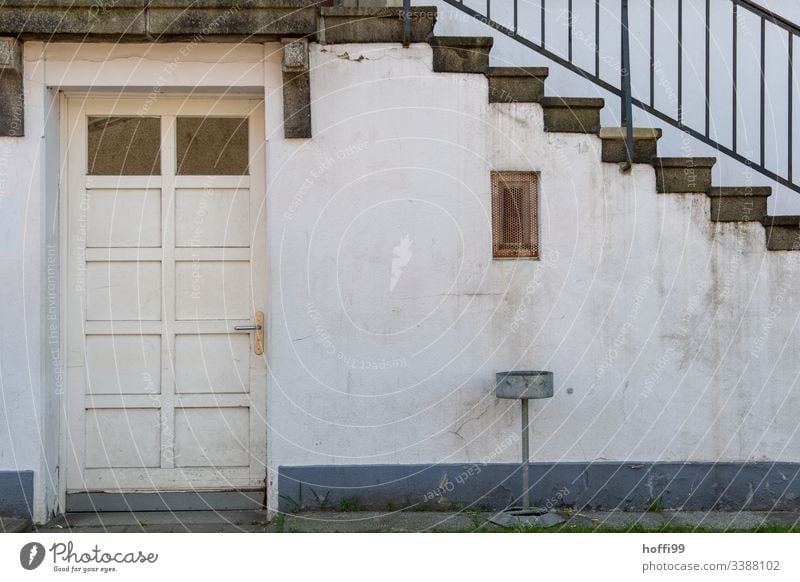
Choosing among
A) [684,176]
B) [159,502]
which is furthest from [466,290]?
[159,502]

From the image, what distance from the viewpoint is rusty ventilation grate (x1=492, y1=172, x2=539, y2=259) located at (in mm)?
6000

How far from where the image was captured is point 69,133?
6152 millimetres

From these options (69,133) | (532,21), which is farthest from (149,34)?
(532,21)

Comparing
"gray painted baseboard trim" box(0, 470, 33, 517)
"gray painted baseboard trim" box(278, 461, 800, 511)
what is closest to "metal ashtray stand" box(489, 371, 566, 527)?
"gray painted baseboard trim" box(278, 461, 800, 511)

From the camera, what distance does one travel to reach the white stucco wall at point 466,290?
19.4 ft

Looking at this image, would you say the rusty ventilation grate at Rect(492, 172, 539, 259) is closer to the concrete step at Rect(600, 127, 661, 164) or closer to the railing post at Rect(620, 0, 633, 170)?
the concrete step at Rect(600, 127, 661, 164)

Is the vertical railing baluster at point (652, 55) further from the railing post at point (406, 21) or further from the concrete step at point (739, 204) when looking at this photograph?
the railing post at point (406, 21)

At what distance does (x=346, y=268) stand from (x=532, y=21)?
7.77 ft

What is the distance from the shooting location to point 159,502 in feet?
20.2

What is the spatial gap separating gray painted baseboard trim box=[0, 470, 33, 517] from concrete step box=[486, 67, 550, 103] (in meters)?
3.69

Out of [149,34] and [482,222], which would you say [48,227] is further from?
[482,222]

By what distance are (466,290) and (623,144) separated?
133 centimetres
